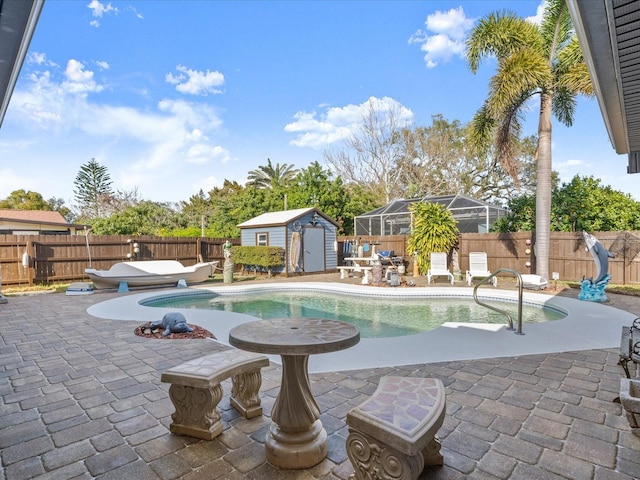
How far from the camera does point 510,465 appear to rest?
1.97 metres

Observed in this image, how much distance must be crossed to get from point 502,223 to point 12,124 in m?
23.5

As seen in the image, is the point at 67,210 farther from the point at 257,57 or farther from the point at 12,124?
the point at 257,57

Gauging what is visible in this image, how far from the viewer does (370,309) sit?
316 inches

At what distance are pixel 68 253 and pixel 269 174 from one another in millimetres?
17799

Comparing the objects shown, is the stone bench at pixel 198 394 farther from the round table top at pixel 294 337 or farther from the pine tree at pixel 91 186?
the pine tree at pixel 91 186

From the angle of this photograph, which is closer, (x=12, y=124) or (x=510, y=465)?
(x=510, y=465)

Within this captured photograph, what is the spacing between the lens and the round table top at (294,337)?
190cm

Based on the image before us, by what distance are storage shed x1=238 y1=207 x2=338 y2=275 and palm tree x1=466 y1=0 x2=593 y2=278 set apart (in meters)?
7.50

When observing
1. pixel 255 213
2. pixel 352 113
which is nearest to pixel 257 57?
pixel 255 213

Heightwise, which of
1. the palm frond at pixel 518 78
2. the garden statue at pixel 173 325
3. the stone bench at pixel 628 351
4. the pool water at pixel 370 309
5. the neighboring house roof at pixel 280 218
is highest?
the palm frond at pixel 518 78

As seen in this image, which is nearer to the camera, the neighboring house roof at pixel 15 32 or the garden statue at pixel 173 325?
the neighboring house roof at pixel 15 32

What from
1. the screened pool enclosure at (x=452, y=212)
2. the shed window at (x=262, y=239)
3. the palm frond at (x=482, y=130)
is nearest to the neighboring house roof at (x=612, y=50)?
the palm frond at (x=482, y=130)

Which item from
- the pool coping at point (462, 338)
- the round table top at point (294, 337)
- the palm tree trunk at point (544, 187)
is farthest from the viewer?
the palm tree trunk at point (544, 187)

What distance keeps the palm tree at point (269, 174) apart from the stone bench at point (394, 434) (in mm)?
26130
